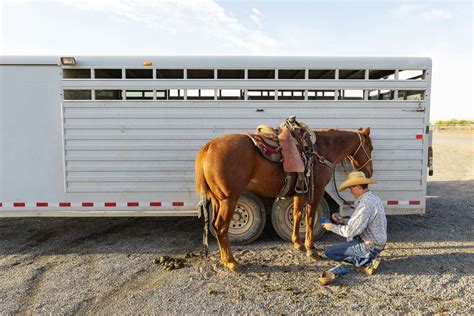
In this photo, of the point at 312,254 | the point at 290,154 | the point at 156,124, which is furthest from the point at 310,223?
the point at 156,124

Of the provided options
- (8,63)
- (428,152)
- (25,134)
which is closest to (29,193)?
(25,134)

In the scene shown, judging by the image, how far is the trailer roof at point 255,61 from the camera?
4.49 meters

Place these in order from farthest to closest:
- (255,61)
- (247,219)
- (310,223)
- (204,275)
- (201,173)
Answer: (247,219), (255,61), (310,223), (201,173), (204,275)

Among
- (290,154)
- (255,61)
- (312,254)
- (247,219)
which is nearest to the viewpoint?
(290,154)

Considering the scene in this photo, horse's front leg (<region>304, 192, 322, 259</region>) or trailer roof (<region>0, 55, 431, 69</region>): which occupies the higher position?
trailer roof (<region>0, 55, 431, 69</region>)

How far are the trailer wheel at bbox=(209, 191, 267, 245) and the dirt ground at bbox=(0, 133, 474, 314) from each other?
199 mm

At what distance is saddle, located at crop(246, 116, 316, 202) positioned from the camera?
13.4 feet

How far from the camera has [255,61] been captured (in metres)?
4.56

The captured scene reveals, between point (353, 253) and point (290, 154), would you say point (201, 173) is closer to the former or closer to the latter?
point (290, 154)

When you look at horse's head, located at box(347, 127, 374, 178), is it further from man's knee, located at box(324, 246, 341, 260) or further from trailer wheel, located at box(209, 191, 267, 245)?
trailer wheel, located at box(209, 191, 267, 245)

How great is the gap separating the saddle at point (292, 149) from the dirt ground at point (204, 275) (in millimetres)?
1011

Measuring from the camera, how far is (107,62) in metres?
4.49

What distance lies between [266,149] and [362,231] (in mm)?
1509

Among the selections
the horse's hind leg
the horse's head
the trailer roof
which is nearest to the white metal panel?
the trailer roof
